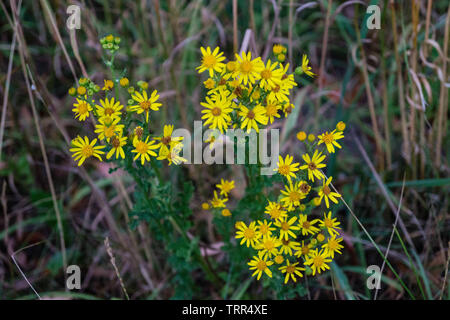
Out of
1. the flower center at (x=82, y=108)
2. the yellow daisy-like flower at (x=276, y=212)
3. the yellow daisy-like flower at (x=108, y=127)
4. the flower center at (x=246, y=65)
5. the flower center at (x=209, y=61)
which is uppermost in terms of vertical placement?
the flower center at (x=209, y=61)

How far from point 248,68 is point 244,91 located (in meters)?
0.10

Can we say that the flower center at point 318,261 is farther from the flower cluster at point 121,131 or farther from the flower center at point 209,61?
the flower center at point 209,61

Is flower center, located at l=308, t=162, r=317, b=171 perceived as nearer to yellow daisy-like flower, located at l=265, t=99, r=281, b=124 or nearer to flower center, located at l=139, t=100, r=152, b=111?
yellow daisy-like flower, located at l=265, t=99, r=281, b=124

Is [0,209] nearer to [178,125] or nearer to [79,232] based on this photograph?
[79,232]

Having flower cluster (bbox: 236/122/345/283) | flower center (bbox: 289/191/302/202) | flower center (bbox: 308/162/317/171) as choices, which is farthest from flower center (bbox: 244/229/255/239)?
flower center (bbox: 308/162/317/171)

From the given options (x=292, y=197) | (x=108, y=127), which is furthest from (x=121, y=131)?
(x=292, y=197)

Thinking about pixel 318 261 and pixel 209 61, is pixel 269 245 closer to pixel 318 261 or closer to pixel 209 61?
pixel 318 261

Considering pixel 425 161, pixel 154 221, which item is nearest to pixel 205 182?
pixel 154 221

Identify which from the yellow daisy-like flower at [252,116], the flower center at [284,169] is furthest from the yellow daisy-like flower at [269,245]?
the yellow daisy-like flower at [252,116]

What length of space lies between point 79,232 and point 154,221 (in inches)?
31.6

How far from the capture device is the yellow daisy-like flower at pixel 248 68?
1579 millimetres

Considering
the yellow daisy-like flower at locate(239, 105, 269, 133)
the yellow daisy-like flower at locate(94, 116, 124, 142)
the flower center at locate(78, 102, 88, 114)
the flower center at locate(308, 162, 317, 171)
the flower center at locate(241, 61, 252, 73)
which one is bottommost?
the flower center at locate(308, 162, 317, 171)

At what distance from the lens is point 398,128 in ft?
10.3

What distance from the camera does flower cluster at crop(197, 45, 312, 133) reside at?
5.21ft
